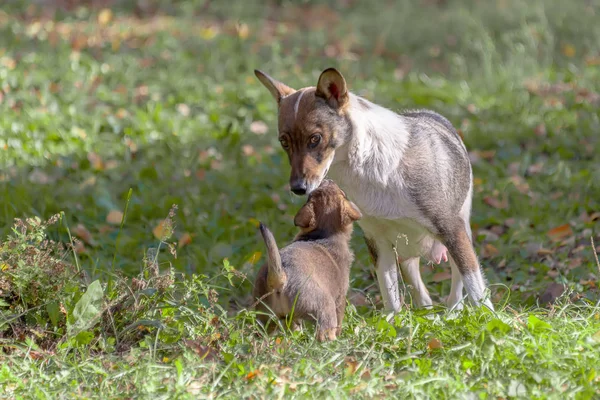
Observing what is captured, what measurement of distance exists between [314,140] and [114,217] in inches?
110

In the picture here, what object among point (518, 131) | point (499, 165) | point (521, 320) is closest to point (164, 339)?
point (521, 320)

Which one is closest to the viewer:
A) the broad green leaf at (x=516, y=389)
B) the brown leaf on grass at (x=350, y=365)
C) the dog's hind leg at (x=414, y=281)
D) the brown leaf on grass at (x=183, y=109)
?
the broad green leaf at (x=516, y=389)

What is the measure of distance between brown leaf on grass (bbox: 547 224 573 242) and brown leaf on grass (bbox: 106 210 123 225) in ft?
11.2

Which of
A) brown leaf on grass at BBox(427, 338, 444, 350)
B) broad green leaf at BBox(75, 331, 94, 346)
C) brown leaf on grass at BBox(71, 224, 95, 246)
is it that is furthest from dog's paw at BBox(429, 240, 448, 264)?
brown leaf on grass at BBox(71, 224, 95, 246)

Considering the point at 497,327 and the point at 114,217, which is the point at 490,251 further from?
the point at 114,217

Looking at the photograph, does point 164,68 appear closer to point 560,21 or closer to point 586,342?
point 560,21

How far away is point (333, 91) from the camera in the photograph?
17.0 feet

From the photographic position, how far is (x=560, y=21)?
13328 millimetres

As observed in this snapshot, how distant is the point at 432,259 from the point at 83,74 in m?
6.46

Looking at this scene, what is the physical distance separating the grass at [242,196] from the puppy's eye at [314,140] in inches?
33.9

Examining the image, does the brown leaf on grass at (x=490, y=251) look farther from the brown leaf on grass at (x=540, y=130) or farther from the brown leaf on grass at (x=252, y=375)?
the brown leaf on grass at (x=252, y=375)

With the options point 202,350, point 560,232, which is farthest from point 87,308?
point 560,232

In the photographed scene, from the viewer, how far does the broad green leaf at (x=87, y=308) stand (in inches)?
177

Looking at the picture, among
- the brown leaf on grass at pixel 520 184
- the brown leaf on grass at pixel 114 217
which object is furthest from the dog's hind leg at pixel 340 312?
the brown leaf on grass at pixel 520 184
